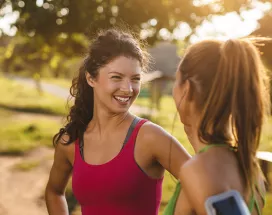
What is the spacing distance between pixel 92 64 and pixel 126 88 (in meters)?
0.32

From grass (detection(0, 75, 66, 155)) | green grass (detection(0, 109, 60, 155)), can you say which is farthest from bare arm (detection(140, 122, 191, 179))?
green grass (detection(0, 109, 60, 155))

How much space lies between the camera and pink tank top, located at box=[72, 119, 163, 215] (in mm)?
2365

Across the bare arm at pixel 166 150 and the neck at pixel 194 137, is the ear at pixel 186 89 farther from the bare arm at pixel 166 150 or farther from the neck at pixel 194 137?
the bare arm at pixel 166 150

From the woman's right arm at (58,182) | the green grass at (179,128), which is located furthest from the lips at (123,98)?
the woman's right arm at (58,182)

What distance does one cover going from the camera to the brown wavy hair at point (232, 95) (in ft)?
5.07

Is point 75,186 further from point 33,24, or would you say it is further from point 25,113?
point 25,113

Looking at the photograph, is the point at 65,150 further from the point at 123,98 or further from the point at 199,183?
the point at 199,183

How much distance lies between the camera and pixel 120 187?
238cm

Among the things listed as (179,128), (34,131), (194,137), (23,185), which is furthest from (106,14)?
(179,128)

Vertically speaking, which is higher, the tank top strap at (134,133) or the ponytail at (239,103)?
the tank top strap at (134,133)

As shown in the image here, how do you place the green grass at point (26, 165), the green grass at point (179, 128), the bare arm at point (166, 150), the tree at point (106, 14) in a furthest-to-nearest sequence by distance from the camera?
the green grass at point (26, 165) → the tree at point (106, 14) → the bare arm at point (166, 150) → the green grass at point (179, 128)

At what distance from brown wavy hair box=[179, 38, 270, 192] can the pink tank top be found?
789mm

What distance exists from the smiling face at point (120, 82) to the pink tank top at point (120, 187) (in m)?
0.15

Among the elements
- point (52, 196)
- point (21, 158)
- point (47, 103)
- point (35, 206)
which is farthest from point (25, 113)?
point (52, 196)
